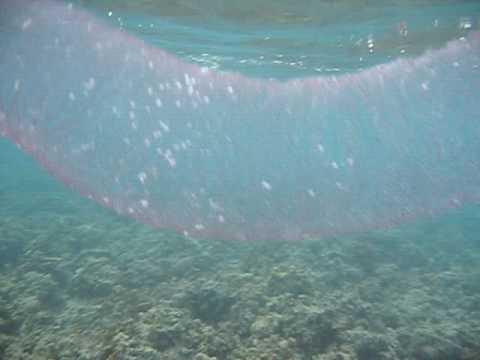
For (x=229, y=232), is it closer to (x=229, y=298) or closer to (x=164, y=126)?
(x=229, y=298)

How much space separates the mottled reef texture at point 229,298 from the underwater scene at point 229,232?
0.05 meters

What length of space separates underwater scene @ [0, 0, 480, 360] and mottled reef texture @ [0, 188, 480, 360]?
0.05 metres

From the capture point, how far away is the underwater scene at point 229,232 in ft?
26.3

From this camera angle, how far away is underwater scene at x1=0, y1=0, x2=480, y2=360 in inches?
315

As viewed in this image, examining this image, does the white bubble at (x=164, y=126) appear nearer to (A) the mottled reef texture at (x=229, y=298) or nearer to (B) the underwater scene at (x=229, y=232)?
(B) the underwater scene at (x=229, y=232)

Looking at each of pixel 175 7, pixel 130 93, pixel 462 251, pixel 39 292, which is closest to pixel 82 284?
pixel 39 292

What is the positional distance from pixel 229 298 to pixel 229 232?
845 cm

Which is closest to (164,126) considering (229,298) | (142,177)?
(142,177)

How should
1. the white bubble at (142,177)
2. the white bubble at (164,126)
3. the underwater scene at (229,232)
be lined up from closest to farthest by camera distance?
the underwater scene at (229,232) < the white bubble at (142,177) < the white bubble at (164,126)

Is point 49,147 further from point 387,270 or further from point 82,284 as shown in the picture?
point 387,270

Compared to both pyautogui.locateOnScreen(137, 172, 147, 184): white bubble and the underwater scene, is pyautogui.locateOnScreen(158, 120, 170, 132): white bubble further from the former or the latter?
the underwater scene

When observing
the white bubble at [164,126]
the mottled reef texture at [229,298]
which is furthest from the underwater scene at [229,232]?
the white bubble at [164,126]

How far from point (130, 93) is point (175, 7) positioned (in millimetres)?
34568

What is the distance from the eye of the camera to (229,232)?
1792 centimetres
